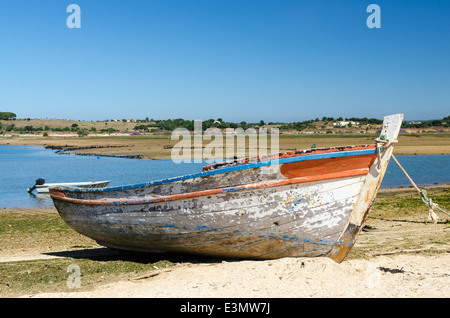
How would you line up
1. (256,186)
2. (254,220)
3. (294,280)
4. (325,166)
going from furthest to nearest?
(254,220), (256,186), (325,166), (294,280)

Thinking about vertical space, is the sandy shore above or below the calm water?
above

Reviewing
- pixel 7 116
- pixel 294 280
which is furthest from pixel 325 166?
pixel 7 116

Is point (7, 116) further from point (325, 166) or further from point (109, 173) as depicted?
point (325, 166)

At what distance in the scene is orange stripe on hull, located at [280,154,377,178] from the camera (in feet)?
19.7

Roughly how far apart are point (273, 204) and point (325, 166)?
92 cm

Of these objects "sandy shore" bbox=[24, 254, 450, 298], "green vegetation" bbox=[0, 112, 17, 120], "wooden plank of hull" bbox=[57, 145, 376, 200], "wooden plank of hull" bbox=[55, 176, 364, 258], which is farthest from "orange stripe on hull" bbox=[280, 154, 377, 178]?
"green vegetation" bbox=[0, 112, 17, 120]

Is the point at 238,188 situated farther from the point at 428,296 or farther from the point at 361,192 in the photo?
the point at 428,296

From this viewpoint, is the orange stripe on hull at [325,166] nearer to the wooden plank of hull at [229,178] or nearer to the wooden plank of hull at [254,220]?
the wooden plank of hull at [229,178]

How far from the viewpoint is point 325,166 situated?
609cm

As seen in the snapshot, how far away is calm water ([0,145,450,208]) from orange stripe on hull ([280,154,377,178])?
14.2 metres

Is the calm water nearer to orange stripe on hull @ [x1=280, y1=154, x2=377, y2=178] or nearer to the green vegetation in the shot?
orange stripe on hull @ [x1=280, y1=154, x2=377, y2=178]

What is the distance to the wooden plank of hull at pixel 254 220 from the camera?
612cm

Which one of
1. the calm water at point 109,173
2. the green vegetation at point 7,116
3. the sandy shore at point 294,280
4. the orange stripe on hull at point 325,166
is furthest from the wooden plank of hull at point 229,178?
the green vegetation at point 7,116

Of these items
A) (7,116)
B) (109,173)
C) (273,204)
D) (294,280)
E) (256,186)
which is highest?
(7,116)
